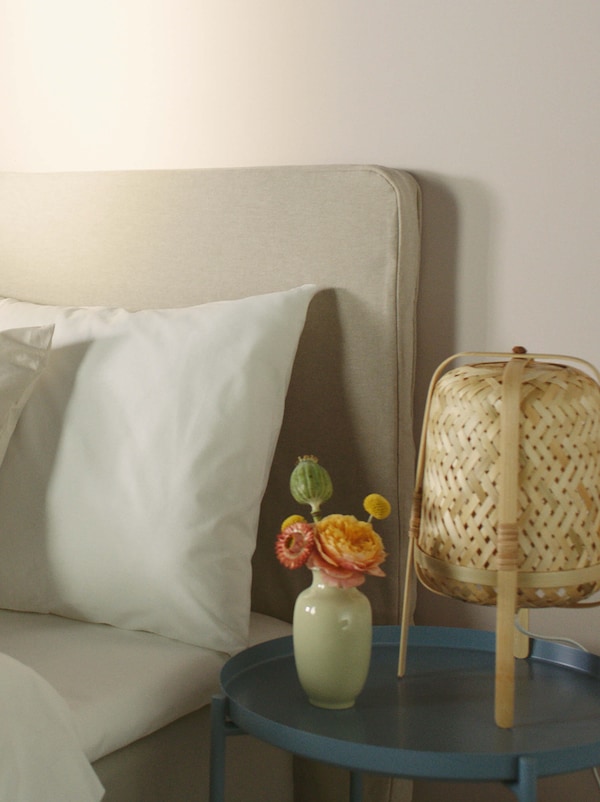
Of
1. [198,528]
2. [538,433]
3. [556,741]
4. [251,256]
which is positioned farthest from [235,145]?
[556,741]

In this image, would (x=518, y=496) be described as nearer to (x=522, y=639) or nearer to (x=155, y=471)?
(x=522, y=639)

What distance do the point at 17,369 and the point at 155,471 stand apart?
254 mm

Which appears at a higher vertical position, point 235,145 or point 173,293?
point 235,145

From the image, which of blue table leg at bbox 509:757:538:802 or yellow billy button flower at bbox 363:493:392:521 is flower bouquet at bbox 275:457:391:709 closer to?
yellow billy button flower at bbox 363:493:392:521

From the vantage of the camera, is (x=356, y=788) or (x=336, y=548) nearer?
(x=336, y=548)

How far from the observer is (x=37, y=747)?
0.96 meters

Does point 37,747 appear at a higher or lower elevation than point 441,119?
lower

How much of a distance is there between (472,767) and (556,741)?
0.35 feet

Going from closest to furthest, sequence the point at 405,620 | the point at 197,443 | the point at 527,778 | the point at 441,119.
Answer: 1. the point at 527,778
2. the point at 405,620
3. the point at 197,443
4. the point at 441,119

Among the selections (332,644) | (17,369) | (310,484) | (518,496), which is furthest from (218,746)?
(17,369)

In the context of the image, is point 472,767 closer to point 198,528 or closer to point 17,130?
point 198,528

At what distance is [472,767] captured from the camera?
0.92 m

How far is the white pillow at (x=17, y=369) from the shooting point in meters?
1.37

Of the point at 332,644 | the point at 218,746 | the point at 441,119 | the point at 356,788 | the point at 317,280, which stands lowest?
the point at 356,788
